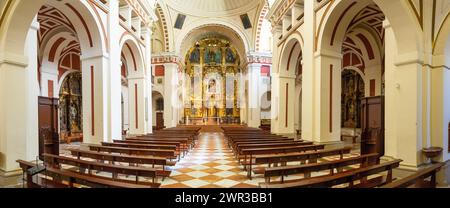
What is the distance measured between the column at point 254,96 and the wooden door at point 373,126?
12.5m

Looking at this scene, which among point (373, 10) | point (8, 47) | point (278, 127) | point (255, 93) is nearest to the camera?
point (8, 47)

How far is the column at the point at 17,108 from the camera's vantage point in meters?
4.40

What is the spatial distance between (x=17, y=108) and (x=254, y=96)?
16525 mm

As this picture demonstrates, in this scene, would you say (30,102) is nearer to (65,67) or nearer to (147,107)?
(147,107)

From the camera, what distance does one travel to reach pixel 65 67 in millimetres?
14461

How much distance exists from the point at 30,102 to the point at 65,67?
11.7 m

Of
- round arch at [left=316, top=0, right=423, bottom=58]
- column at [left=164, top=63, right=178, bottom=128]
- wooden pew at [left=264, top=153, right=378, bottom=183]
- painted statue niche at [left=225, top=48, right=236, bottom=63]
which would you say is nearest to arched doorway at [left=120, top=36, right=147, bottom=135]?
column at [left=164, top=63, right=178, bottom=128]

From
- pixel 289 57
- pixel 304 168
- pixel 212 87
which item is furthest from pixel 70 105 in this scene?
pixel 304 168

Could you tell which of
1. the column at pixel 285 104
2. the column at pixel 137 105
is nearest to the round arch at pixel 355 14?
the column at pixel 285 104

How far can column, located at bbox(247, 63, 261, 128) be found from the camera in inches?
766

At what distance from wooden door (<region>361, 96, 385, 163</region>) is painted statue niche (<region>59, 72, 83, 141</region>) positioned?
17000 mm

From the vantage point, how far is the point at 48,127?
6875 mm

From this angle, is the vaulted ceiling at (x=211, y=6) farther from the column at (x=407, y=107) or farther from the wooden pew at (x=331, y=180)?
the wooden pew at (x=331, y=180)
